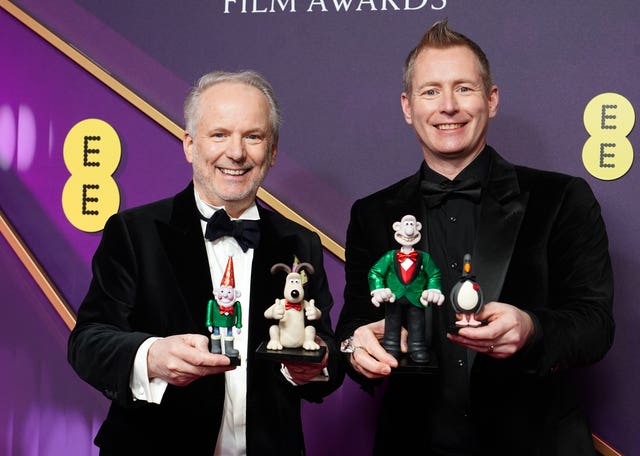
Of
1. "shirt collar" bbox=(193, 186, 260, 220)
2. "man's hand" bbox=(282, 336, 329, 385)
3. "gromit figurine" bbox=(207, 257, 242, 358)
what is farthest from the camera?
"shirt collar" bbox=(193, 186, 260, 220)

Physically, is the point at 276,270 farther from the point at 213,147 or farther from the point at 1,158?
the point at 1,158

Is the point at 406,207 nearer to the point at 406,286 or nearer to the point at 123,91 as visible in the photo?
the point at 406,286

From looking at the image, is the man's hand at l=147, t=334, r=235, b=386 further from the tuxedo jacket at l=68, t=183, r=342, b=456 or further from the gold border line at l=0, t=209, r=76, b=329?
the gold border line at l=0, t=209, r=76, b=329

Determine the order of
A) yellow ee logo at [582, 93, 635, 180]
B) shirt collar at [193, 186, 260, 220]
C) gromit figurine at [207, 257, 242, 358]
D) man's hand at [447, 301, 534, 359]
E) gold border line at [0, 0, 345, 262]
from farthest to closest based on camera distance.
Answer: gold border line at [0, 0, 345, 262] → yellow ee logo at [582, 93, 635, 180] → shirt collar at [193, 186, 260, 220] → gromit figurine at [207, 257, 242, 358] → man's hand at [447, 301, 534, 359]

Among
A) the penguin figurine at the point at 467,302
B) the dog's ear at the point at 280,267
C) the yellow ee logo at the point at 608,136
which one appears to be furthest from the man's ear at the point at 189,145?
the yellow ee logo at the point at 608,136

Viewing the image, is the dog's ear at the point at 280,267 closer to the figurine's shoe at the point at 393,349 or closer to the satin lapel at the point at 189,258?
the satin lapel at the point at 189,258

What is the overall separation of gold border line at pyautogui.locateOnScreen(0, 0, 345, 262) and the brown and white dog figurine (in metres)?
1.06

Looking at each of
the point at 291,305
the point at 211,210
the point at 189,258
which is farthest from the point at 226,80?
the point at 291,305

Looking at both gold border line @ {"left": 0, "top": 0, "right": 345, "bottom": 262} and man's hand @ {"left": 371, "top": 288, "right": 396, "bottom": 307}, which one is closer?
man's hand @ {"left": 371, "top": 288, "right": 396, "bottom": 307}

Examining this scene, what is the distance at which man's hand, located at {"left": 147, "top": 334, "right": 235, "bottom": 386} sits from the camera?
1853 millimetres

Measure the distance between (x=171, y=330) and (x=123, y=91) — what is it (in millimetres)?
1460

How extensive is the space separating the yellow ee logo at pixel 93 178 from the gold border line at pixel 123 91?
157 millimetres

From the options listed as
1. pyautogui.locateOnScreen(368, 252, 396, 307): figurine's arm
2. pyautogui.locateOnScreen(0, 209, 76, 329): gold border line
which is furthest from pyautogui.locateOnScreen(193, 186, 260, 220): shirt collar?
pyautogui.locateOnScreen(0, 209, 76, 329): gold border line

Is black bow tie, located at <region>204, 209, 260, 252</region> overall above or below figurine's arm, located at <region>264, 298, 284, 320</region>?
above
